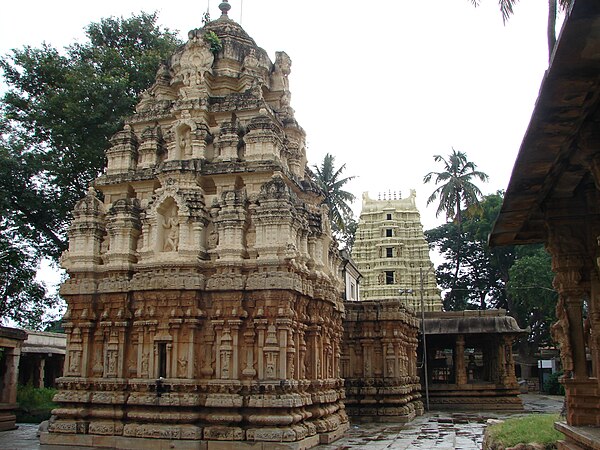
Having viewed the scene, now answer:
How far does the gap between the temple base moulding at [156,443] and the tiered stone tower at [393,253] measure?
30.2m

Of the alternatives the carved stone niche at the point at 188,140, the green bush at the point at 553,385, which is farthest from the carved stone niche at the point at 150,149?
the green bush at the point at 553,385

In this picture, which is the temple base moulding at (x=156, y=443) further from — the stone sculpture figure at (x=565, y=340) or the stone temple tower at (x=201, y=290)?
the stone sculpture figure at (x=565, y=340)

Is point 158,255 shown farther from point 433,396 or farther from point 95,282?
point 433,396

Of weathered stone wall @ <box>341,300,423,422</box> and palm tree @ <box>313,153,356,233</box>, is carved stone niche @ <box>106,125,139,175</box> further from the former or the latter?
palm tree @ <box>313,153,356,233</box>

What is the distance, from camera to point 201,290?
14.1 meters

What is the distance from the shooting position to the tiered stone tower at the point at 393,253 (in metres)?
44.5

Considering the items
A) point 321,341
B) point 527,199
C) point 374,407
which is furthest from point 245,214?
point 374,407

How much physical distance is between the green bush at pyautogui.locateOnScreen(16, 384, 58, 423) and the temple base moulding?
7952 mm

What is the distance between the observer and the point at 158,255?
14.8m

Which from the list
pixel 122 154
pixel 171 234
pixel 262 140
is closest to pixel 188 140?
pixel 122 154

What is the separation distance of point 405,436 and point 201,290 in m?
7.09

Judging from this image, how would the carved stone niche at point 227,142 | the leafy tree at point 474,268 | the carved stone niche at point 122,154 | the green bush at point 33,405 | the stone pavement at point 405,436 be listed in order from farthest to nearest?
the leafy tree at point 474,268, the green bush at point 33,405, the carved stone niche at point 122,154, the carved stone niche at point 227,142, the stone pavement at point 405,436

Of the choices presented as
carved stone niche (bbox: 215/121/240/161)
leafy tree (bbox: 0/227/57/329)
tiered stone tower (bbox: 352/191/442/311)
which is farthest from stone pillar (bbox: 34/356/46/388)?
tiered stone tower (bbox: 352/191/442/311)

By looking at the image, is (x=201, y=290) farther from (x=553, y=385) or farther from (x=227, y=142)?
(x=553, y=385)
